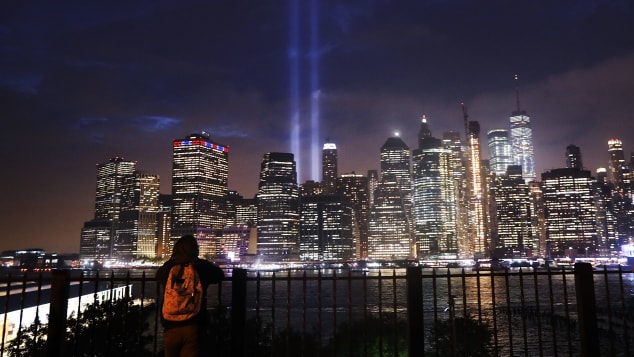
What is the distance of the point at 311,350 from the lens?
61.1 ft

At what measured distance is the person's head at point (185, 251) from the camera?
21.4 ft

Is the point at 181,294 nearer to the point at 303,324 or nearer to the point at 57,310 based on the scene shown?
the point at 303,324

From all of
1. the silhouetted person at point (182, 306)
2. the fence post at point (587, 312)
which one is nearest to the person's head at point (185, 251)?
the silhouetted person at point (182, 306)

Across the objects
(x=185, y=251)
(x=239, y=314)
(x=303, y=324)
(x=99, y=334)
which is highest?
(x=185, y=251)

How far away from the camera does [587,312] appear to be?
29.2ft

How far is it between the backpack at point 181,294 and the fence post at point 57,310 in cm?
299

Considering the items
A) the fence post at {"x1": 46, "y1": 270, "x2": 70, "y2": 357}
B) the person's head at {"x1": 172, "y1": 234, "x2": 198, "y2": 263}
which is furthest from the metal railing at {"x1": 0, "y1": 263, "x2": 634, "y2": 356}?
the person's head at {"x1": 172, "y1": 234, "x2": 198, "y2": 263}

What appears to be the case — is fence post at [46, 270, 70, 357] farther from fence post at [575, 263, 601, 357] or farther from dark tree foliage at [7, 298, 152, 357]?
fence post at [575, 263, 601, 357]

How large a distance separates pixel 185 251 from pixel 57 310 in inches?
137

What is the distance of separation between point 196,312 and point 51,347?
12.3 ft

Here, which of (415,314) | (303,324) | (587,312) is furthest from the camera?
(587,312)

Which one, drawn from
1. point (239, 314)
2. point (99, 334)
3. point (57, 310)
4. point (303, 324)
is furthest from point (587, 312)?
point (99, 334)

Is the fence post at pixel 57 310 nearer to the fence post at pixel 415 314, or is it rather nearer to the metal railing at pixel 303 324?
the metal railing at pixel 303 324

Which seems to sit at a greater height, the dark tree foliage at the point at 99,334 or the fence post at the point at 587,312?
the fence post at the point at 587,312
